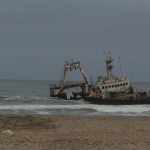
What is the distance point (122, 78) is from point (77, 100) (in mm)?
8017

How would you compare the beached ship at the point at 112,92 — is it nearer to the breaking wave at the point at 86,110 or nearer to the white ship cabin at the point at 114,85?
the white ship cabin at the point at 114,85

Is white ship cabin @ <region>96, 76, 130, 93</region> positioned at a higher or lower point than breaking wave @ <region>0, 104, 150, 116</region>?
higher

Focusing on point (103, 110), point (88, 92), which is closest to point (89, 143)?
point (103, 110)

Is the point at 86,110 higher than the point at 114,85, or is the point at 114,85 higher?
the point at 114,85

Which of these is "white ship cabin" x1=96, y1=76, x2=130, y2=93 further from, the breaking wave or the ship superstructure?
the breaking wave

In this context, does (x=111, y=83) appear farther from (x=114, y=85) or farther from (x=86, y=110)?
(x=86, y=110)

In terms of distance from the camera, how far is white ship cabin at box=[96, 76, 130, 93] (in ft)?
175

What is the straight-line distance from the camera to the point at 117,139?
53.7ft

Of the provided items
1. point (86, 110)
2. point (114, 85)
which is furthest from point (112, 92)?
point (86, 110)

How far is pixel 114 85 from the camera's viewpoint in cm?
5338

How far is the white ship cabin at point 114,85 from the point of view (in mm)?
53344

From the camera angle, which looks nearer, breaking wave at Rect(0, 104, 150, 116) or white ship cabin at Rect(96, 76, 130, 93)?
breaking wave at Rect(0, 104, 150, 116)

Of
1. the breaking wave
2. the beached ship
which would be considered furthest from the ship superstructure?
the breaking wave

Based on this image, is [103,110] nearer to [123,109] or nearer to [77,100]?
[123,109]
